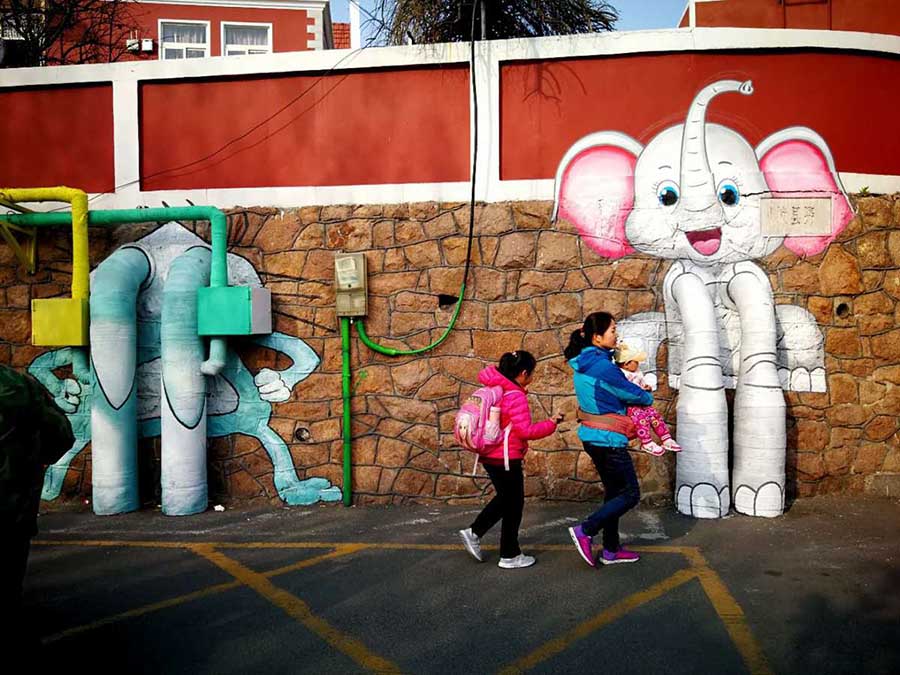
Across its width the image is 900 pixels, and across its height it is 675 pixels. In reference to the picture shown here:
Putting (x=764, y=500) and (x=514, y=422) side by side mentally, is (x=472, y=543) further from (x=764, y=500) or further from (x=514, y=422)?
(x=764, y=500)

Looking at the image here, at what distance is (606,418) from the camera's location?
202 inches

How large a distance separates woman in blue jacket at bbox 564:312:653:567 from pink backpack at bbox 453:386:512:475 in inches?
21.5

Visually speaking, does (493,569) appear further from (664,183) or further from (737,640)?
(664,183)

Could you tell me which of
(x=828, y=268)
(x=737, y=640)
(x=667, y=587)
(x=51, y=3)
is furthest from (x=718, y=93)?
(x=51, y=3)

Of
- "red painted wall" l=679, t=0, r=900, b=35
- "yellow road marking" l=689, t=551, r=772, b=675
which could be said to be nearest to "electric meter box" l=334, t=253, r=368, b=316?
"yellow road marking" l=689, t=551, r=772, b=675

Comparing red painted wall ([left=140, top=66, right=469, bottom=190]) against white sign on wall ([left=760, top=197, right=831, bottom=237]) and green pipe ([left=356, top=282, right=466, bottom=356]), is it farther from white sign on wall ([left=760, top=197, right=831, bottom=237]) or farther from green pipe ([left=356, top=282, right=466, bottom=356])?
white sign on wall ([left=760, top=197, right=831, bottom=237])

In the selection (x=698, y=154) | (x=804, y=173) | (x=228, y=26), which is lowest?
(x=804, y=173)

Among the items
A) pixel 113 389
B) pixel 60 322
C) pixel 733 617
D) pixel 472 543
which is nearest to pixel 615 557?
pixel 472 543

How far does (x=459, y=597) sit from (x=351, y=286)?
131 inches

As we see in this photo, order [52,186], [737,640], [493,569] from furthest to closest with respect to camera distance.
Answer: [52,186], [493,569], [737,640]

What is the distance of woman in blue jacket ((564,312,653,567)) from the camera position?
5.10 m

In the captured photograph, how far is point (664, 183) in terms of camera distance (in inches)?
277

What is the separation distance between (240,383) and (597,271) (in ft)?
11.4

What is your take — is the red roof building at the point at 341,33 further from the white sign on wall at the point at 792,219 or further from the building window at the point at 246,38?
the white sign on wall at the point at 792,219
